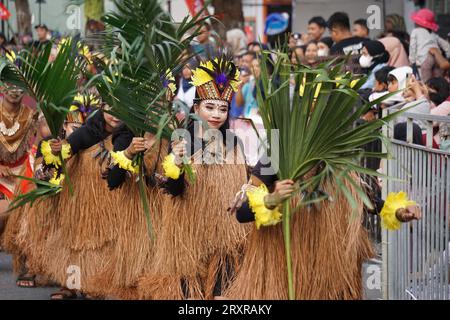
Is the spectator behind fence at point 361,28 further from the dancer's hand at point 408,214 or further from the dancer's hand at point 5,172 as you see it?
the dancer's hand at point 408,214

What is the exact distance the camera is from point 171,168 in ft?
22.6

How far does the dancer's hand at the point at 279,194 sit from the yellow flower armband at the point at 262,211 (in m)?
0.03

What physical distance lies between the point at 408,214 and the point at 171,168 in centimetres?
182

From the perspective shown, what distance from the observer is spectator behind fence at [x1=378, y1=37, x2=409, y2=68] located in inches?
474

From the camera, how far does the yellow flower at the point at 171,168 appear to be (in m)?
6.88

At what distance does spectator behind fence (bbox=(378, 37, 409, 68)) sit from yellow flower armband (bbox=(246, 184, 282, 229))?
6766 millimetres

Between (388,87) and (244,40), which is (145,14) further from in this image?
(244,40)

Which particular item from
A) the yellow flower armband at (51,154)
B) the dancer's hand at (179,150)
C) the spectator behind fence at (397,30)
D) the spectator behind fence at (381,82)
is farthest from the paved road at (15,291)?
the spectator behind fence at (397,30)

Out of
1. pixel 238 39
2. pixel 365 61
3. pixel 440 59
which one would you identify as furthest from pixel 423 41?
pixel 238 39

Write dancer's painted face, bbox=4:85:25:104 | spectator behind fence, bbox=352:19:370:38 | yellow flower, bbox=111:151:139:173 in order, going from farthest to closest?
spectator behind fence, bbox=352:19:370:38
dancer's painted face, bbox=4:85:25:104
yellow flower, bbox=111:151:139:173

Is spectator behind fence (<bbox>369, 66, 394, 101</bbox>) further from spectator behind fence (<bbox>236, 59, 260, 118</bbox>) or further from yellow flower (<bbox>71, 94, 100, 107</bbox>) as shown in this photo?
yellow flower (<bbox>71, 94, 100, 107</bbox>)

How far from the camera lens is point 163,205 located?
24.3 feet

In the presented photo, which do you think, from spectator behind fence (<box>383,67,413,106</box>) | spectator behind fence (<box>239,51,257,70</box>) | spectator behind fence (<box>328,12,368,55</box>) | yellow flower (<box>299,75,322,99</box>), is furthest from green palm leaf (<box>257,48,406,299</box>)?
spectator behind fence (<box>239,51,257,70</box>)

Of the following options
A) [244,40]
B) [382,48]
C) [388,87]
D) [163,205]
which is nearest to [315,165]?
[163,205]
